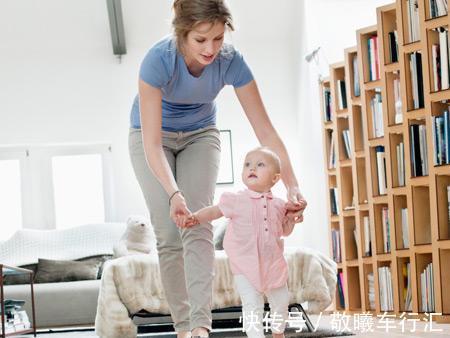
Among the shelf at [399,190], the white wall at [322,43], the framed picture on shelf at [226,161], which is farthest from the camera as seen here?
the framed picture on shelf at [226,161]

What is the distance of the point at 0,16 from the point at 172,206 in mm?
5981

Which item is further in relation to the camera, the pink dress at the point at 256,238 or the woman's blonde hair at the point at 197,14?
the pink dress at the point at 256,238

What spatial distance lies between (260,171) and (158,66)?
1.37ft

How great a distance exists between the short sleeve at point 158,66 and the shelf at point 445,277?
2330mm

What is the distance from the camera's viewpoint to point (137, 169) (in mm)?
2494

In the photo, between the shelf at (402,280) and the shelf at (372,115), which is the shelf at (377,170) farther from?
the shelf at (402,280)

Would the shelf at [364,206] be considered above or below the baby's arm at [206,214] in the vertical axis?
below

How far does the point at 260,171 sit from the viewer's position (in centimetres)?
244

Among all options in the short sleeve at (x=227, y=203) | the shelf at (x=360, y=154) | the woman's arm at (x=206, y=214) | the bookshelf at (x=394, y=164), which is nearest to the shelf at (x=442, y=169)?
the bookshelf at (x=394, y=164)

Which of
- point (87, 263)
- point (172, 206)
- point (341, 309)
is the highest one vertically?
point (172, 206)

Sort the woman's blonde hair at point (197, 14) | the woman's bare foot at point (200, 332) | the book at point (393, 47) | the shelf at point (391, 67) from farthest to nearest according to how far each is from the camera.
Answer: the book at point (393, 47)
the shelf at point (391, 67)
the woman's bare foot at point (200, 332)
the woman's blonde hair at point (197, 14)

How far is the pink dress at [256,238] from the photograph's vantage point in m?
2.36

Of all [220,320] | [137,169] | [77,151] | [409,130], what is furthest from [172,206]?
[77,151]

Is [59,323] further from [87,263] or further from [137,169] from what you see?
[137,169]
